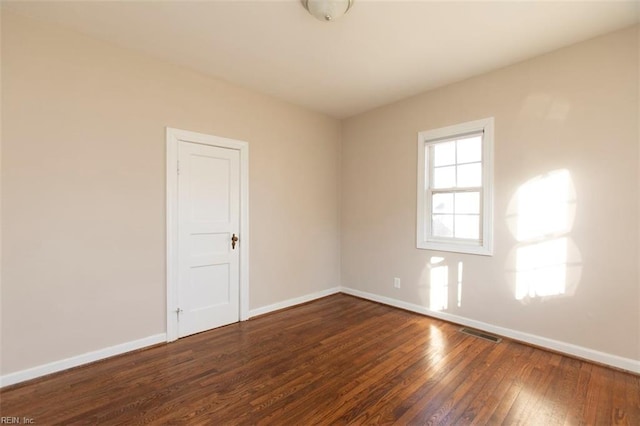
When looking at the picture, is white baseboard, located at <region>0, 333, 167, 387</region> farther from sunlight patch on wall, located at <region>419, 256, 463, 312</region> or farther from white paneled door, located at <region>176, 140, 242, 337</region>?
sunlight patch on wall, located at <region>419, 256, 463, 312</region>

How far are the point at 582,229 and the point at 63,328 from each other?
4.48 metres

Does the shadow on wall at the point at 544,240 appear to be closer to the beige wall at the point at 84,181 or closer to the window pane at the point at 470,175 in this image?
the window pane at the point at 470,175

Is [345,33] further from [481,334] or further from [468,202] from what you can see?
[481,334]

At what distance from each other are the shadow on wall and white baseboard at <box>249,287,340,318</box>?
2.44 m

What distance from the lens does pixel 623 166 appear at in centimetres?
235

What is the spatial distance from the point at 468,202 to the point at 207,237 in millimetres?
3001

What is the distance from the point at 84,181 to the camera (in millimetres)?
2424

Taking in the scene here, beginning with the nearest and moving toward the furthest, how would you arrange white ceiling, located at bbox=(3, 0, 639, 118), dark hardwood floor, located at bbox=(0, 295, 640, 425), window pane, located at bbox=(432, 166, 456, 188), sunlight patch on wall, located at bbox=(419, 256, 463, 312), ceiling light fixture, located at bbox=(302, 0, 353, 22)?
dark hardwood floor, located at bbox=(0, 295, 640, 425) → ceiling light fixture, located at bbox=(302, 0, 353, 22) → white ceiling, located at bbox=(3, 0, 639, 118) → sunlight patch on wall, located at bbox=(419, 256, 463, 312) → window pane, located at bbox=(432, 166, 456, 188)

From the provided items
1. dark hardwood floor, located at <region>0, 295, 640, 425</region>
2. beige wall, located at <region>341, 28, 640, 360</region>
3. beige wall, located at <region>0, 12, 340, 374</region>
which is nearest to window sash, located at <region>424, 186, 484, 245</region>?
beige wall, located at <region>341, 28, 640, 360</region>

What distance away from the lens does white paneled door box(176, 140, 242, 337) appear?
9.84 ft

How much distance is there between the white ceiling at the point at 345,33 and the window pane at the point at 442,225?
5.22 feet

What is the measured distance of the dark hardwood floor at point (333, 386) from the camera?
1.82 metres

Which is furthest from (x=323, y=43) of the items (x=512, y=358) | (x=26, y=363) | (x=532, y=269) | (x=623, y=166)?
(x=26, y=363)

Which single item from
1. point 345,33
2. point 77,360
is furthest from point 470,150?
point 77,360
